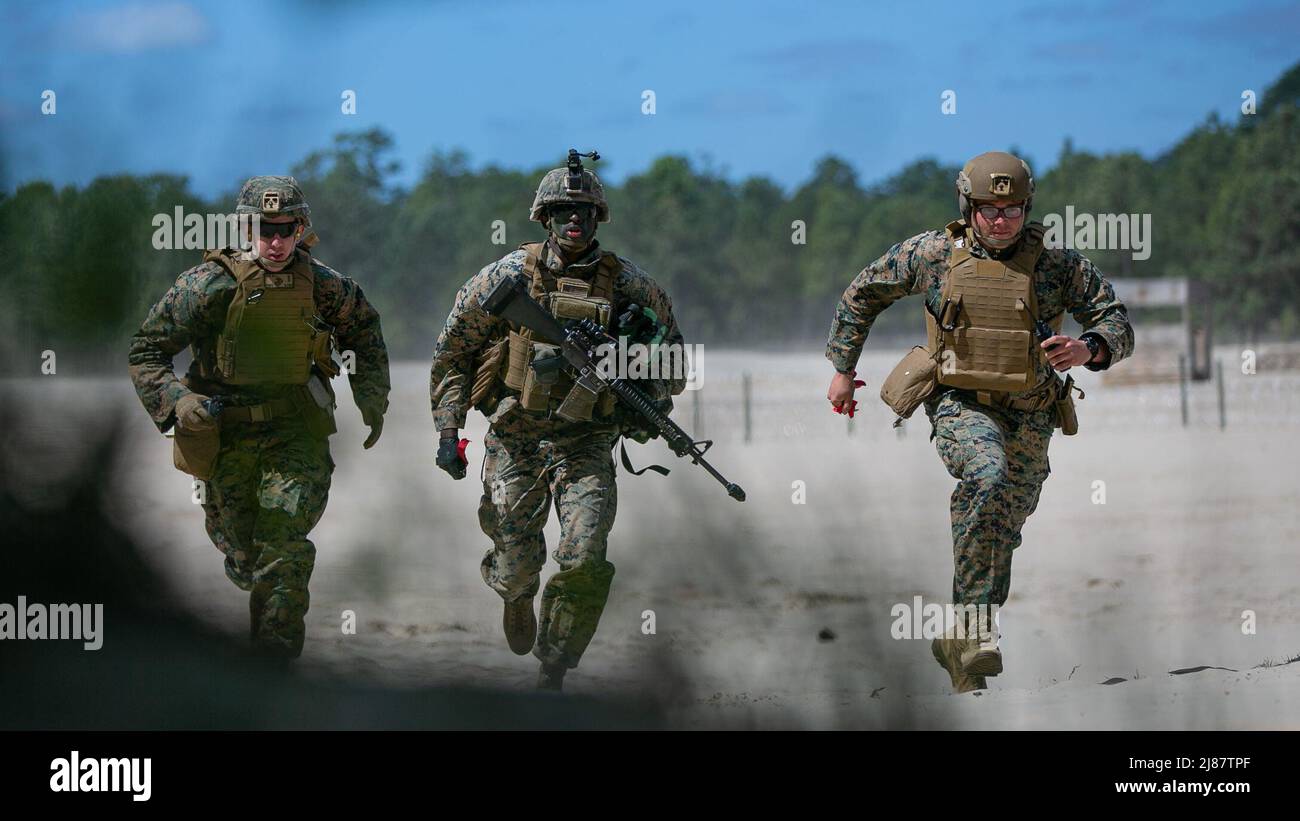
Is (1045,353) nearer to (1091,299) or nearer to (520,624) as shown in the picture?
(1091,299)

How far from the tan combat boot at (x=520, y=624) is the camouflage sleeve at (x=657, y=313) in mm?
1061

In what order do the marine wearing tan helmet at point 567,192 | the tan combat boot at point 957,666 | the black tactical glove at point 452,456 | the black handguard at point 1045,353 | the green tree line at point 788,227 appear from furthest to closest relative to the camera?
the green tree line at point 788,227 → the black tactical glove at point 452,456 → the marine wearing tan helmet at point 567,192 → the black handguard at point 1045,353 → the tan combat boot at point 957,666

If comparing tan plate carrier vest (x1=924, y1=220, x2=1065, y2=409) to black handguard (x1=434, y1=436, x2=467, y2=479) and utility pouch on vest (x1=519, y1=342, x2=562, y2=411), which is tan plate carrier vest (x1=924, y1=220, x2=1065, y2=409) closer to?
utility pouch on vest (x1=519, y1=342, x2=562, y2=411)

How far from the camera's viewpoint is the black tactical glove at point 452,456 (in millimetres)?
7402

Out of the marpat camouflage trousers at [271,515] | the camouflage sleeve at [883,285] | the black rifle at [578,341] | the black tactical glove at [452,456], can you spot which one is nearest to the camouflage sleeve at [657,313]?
the black rifle at [578,341]

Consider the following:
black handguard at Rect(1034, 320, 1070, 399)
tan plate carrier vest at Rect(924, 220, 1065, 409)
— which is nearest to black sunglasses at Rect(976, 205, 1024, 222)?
tan plate carrier vest at Rect(924, 220, 1065, 409)

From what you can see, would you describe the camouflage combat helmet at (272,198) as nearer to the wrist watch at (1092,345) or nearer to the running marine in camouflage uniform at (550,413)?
the running marine in camouflage uniform at (550,413)

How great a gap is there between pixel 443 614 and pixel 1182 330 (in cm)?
2007

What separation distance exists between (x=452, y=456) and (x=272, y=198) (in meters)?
1.22

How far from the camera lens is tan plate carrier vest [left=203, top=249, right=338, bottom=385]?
727 centimetres

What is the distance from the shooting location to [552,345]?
7453mm

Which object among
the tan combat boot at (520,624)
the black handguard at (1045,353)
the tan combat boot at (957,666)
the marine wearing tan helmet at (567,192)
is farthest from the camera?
the tan combat boot at (520,624)

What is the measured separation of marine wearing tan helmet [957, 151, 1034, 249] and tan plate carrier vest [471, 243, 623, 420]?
4.66 ft
